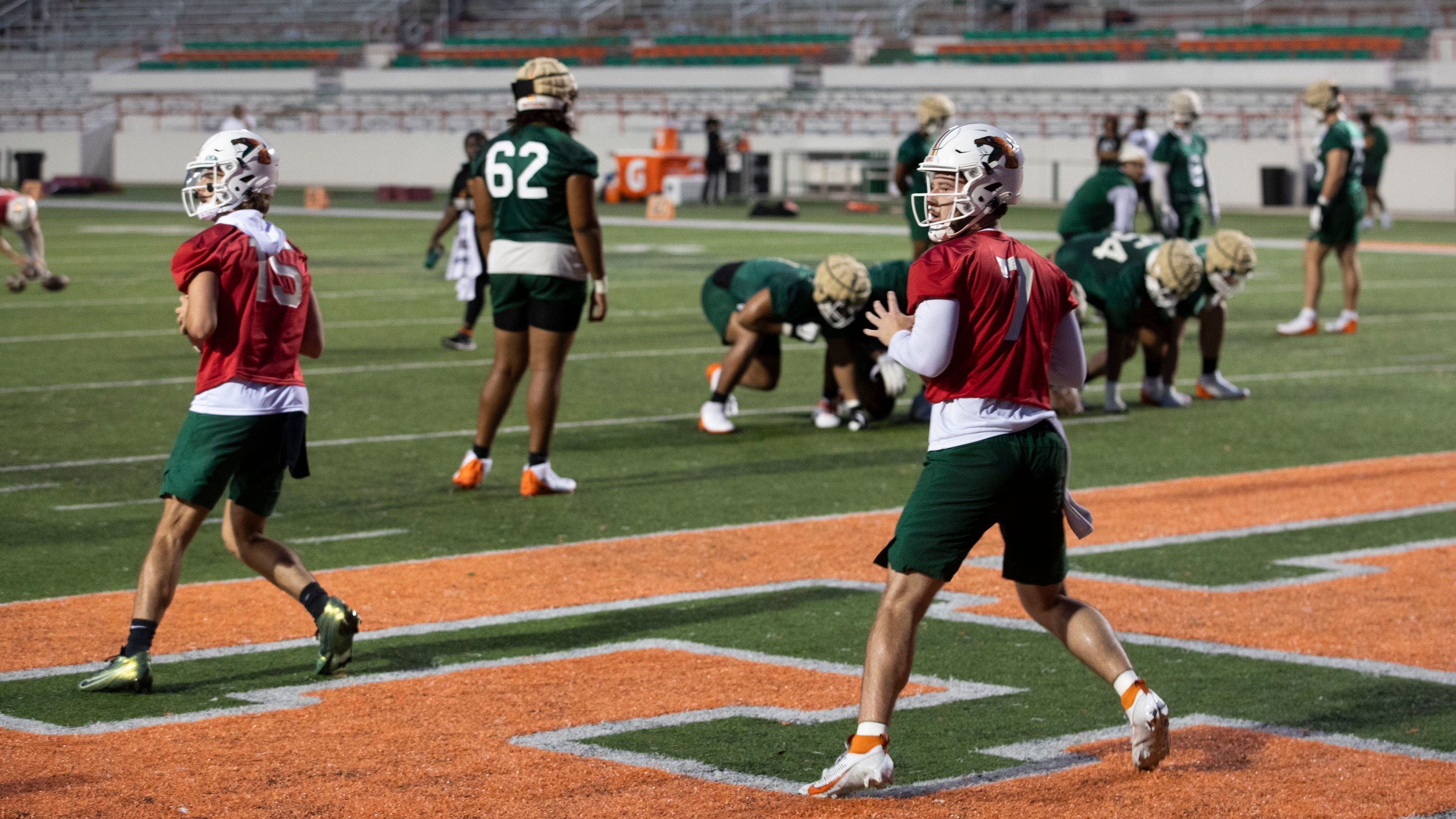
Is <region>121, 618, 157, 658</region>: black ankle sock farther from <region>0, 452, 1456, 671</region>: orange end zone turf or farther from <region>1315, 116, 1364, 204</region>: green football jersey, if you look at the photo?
<region>1315, 116, 1364, 204</region>: green football jersey

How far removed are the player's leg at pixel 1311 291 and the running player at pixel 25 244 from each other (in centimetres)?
1063

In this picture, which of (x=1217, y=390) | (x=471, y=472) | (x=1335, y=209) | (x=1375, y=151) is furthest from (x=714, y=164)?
(x=471, y=472)

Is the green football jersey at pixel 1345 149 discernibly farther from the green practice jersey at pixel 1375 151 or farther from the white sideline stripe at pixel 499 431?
the green practice jersey at pixel 1375 151

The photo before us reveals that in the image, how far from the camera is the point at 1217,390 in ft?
39.0

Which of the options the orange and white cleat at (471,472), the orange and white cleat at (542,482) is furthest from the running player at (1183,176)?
the orange and white cleat at (471,472)

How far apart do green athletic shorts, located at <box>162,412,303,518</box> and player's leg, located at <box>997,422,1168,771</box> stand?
2.23 m

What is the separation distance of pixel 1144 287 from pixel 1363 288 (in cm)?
958

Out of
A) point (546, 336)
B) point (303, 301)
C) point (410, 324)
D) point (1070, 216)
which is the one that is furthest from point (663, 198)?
point (303, 301)

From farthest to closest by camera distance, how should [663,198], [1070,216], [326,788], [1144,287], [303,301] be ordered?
[663,198]
[1070,216]
[1144,287]
[303,301]
[326,788]

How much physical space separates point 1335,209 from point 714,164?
2207 centimetres

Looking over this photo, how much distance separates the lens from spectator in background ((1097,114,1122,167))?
1352cm

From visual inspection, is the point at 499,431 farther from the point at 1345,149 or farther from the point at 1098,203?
the point at 1345,149

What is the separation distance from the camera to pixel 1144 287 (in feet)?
35.5

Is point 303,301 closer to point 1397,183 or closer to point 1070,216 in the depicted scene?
point 1070,216
